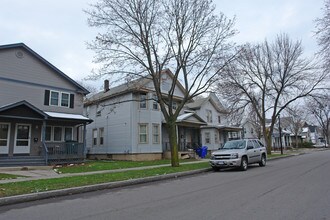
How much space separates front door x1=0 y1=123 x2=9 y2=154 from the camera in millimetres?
20484

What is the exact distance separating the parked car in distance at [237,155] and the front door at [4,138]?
46.6 ft

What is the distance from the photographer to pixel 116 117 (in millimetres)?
28641

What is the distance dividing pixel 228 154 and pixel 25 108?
13.9 m

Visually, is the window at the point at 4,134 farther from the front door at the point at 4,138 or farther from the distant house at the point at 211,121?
the distant house at the point at 211,121

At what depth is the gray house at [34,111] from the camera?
20.3 meters

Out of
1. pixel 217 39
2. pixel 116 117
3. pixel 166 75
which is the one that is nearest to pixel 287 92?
pixel 166 75

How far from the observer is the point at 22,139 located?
849 inches

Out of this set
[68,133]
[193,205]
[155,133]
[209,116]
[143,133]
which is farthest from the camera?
[209,116]

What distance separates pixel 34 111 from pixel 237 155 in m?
13.8

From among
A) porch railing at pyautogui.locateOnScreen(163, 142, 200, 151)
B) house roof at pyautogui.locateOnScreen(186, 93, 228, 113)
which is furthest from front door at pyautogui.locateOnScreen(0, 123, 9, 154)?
house roof at pyautogui.locateOnScreen(186, 93, 228, 113)

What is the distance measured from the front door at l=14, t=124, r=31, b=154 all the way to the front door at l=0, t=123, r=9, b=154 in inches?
24.3

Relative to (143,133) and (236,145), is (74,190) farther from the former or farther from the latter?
(143,133)

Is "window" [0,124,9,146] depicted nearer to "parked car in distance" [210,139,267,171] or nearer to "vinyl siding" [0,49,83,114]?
"vinyl siding" [0,49,83,114]

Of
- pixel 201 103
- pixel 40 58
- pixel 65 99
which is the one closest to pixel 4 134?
pixel 65 99
